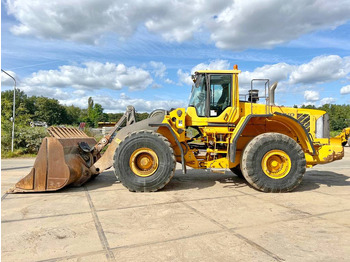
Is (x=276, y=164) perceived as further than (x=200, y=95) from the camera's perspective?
No

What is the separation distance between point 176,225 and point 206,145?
3.17m

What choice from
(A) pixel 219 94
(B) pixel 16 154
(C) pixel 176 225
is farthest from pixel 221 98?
(B) pixel 16 154

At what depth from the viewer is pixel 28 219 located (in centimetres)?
407

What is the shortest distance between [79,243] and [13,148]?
45.5 feet

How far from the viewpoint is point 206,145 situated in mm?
6766

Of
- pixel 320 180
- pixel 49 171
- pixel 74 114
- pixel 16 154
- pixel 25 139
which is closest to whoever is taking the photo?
pixel 49 171

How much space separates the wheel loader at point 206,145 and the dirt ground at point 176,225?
0.39 metres

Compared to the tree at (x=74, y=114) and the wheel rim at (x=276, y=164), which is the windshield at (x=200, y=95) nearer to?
the wheel rim at (x=276, y=164)

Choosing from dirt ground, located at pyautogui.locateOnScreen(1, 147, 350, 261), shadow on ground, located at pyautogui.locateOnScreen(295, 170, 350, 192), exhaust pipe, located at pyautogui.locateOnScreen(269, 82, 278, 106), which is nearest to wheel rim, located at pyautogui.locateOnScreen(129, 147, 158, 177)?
dirt ground, located at pyautogui.locateOnScreen(1, 147, 350, 261)

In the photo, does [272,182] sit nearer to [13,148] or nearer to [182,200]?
[182,200]

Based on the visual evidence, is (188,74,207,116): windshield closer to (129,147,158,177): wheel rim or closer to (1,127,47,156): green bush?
(129,147,158,177): wheel rim

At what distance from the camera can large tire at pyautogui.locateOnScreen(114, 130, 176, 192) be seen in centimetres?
580

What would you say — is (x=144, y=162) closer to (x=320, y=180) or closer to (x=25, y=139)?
(x=320, y=180)

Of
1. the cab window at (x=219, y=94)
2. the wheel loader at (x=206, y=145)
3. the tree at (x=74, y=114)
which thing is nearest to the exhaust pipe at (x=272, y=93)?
the wheel loader at (x=206, y=145)
